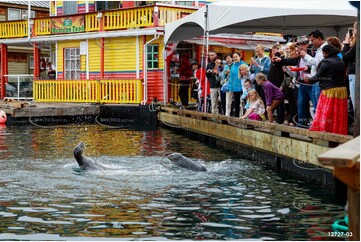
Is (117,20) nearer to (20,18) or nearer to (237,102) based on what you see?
(237,102)

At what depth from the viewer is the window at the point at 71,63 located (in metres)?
32.0

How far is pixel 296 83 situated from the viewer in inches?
543

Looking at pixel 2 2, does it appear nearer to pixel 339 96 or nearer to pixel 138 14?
pixel 138 14

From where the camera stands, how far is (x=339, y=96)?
11.1 metres

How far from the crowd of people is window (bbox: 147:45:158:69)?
684 centimetres

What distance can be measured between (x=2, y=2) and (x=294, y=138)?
114 ft

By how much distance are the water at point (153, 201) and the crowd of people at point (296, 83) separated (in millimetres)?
1450

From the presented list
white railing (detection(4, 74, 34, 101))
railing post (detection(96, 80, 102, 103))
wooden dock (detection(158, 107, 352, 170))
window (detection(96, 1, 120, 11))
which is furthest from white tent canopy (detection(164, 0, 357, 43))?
white railing (detection(4, 74, 34, 101))

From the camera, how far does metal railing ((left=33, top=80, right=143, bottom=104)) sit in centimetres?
2781

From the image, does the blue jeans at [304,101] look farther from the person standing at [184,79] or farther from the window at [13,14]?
the window at [13,14]

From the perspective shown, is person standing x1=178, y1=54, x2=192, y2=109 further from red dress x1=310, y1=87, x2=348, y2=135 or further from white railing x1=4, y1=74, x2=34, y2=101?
red dress x1=310, y1=87, x2=348, y2=135

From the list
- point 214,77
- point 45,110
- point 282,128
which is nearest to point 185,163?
point 282,128

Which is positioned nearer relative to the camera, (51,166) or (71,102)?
(51,166)

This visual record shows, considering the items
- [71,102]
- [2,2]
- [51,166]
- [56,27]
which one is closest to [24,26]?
[56,27]
